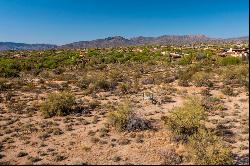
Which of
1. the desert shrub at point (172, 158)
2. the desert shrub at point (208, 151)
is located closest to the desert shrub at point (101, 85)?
the desert shrub at point (172, 158)

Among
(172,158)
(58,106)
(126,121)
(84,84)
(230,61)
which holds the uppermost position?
(230,61)

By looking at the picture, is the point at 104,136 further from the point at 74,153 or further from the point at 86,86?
the point at 86,86

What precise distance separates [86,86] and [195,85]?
28.3ft

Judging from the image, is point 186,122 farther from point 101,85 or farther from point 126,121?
point 101,85

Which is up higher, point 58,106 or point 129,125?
point 58,106

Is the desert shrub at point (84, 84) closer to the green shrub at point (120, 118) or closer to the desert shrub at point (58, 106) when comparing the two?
the desert shrub at point (58, 106)

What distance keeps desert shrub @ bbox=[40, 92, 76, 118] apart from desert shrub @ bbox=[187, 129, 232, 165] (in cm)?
962

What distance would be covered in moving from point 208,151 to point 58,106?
10.8 meters

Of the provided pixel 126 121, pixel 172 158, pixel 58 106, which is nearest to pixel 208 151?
pixel 172 158

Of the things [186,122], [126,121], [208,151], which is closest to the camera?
[208,151]

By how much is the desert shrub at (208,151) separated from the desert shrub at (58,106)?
9625 millimetres

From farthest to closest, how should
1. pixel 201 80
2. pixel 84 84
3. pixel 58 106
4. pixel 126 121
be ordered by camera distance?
pixel 84 84
pixel 201 80
pixel 58 106
pixel 126 121

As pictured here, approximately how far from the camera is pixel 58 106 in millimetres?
20703

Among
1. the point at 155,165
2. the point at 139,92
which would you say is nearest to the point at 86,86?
the point at 139,92
